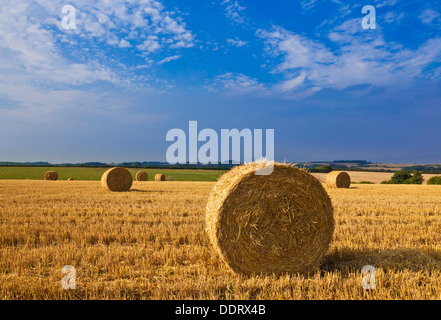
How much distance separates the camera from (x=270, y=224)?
5.37m

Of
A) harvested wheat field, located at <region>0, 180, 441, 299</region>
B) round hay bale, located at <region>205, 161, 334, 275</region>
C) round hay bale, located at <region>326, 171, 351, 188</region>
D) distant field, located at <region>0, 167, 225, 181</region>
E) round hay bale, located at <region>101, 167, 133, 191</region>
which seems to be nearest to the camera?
harvested wheat field, located at <region>0, 180, 441, 299</region>

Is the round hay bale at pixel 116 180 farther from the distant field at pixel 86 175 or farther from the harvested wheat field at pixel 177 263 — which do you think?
the distant field at pixel 86 175

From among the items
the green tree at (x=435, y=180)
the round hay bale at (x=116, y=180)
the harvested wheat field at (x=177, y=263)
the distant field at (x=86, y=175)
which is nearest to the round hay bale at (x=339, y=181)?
the round hay bale at (x=116, y=180)

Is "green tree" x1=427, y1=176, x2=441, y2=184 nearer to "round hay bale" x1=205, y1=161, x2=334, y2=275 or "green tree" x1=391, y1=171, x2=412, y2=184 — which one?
"green tree" x1=391, y1=171, x2=412, y2=184

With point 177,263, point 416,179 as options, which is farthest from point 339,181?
point 416,179

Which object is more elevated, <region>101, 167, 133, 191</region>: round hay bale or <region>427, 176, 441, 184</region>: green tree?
<region>101, 167, 133, 191</region>: round hay bale

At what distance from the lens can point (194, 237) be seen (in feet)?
23.8

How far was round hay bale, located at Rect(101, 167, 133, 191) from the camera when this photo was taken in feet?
68.3

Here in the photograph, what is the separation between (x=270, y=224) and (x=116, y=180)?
1732 centimetres

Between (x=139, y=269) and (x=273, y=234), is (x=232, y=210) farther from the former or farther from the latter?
(x=139, y=269)

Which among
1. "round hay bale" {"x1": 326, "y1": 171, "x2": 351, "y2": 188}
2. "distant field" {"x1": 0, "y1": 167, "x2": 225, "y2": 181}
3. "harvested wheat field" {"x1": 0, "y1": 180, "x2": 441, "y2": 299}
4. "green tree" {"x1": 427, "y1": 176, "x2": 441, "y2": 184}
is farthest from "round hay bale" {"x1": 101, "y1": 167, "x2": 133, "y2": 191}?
"green tree" {"x1": 427, "y1": 176, "x2": 441, "y2": 184}

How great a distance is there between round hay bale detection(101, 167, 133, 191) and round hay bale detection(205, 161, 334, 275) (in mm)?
16598

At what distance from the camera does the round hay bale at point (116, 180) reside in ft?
68.3

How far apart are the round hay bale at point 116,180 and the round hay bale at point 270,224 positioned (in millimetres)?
16598
